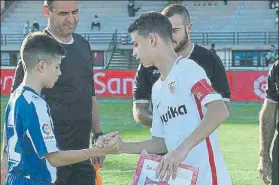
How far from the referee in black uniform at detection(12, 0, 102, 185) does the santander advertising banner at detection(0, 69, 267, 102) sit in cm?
1624

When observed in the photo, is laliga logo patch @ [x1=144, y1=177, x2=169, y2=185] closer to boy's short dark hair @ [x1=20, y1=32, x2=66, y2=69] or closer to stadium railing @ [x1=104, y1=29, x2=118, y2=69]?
boy's short dark hair @ [x1=20, y1=32, x2=66, y2=69]

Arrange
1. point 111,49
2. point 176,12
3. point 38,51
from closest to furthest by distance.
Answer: point 38,51 < point 176,12 < point 111,49

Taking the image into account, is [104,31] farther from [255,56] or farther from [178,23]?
[178,23]

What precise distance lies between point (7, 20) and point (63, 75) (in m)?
40.7

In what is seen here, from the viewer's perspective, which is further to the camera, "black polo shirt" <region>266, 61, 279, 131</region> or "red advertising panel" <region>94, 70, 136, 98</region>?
"red advertising panel" <region>94, 70, 136, 98</region>

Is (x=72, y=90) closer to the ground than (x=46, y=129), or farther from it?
farther from it

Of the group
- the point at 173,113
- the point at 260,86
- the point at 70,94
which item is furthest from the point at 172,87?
the point at 260,86

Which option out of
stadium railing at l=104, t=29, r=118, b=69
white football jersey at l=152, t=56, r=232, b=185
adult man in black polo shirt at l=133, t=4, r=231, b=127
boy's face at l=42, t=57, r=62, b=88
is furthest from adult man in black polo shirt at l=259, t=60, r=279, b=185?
stadium railing at l=104, t=29, r=118, b=69

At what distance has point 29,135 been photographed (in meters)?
4.46

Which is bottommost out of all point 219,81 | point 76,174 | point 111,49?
point 76,174

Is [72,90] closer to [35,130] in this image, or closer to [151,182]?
[35,130]

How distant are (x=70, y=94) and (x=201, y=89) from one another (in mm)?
1839

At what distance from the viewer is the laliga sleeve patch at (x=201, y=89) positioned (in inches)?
167

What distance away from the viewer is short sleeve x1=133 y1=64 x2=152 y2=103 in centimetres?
630
